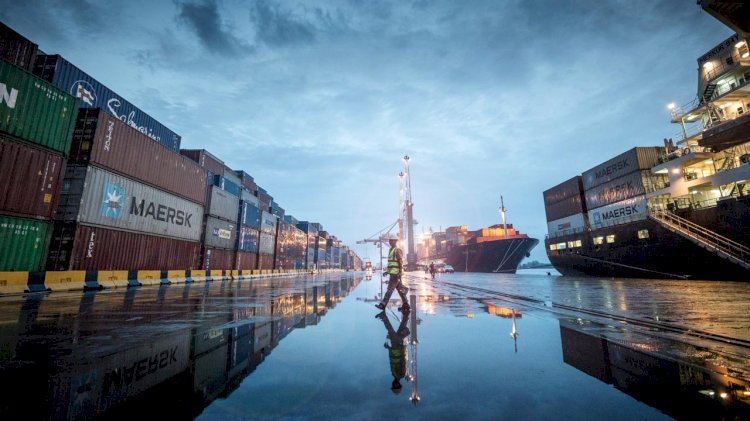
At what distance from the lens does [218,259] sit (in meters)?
24.1

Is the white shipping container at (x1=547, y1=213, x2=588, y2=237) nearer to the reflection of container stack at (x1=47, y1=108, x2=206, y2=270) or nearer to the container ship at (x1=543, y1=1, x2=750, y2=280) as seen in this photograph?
the container ship at (x1=543, y1=1, x2=750, y2=280)

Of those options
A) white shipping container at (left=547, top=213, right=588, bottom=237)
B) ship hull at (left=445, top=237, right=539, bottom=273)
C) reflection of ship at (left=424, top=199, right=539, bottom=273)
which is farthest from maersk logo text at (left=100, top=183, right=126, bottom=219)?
ship hull at (left=445, top=237, right=539, bottom=273)

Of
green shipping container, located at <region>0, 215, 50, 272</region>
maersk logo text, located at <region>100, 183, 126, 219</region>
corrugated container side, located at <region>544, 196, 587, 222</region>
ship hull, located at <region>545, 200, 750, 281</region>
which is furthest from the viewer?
corrugated container side, located at <region>544, 196, 587, 222</region>

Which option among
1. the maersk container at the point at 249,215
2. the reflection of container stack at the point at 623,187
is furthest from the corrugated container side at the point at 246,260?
the reflection of container stack at the point at 623,187

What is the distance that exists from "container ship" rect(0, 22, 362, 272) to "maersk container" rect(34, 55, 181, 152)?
5cm

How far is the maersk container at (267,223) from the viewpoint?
33.2 meters

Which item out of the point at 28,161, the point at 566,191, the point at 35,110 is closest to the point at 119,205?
the point at 28,161

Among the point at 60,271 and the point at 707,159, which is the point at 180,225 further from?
the point at 707,159

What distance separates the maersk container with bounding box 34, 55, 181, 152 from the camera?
14781mm

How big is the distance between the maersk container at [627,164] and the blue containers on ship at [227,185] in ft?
114

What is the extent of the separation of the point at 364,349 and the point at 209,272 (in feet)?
73.6

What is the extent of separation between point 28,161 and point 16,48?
19.9 feet

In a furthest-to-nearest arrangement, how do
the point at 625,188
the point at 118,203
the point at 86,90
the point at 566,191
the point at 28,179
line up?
1. the point at 566,191
2. the point at 625,188
3. the point at 86,90
4. the point at 118,203
5. the point at 28,179

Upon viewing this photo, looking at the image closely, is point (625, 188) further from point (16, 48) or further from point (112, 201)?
point (16, 48)
